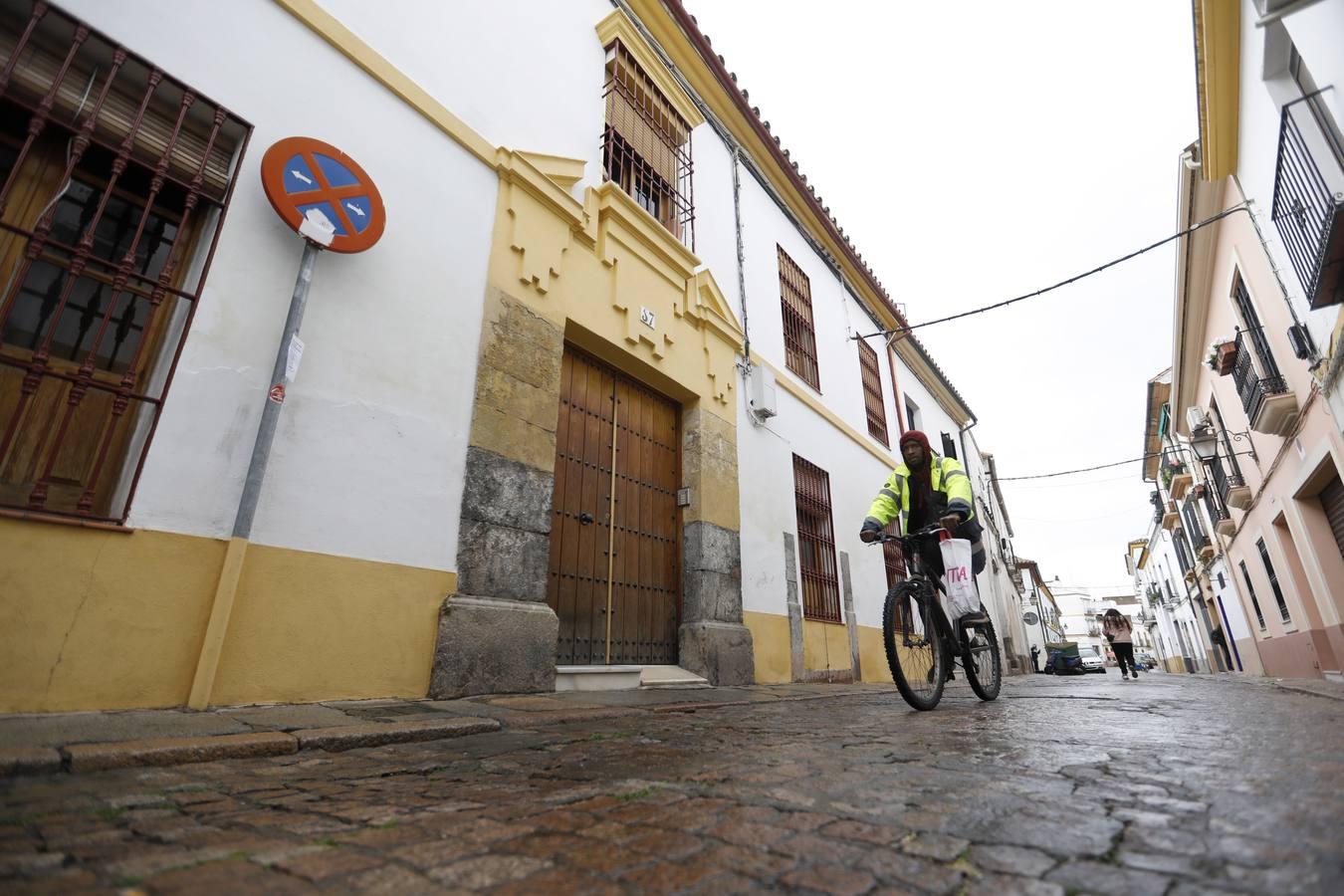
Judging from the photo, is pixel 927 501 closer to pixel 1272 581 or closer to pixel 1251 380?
pixel 1251 380

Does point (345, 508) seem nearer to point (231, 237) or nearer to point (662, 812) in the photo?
point (231, 237)

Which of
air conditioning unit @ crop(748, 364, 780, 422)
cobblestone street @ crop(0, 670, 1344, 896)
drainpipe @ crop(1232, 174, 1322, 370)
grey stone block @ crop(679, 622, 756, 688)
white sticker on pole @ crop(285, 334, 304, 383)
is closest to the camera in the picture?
cobblestone street @ crop(0, 670, 1344, 896)

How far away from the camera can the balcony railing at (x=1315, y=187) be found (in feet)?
15.6

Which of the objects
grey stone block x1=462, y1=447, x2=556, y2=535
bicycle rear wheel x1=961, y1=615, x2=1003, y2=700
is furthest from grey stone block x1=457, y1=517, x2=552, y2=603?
bicycle rear wheel x1=961, y1=615, x2=1003, y2=700

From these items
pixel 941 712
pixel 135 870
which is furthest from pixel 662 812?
pixel 941 712

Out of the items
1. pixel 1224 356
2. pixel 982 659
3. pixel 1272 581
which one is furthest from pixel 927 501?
pixel 1272 581

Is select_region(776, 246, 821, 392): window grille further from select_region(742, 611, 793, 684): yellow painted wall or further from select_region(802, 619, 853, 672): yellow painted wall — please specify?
select_region(742, 611, 793, 684): yellow painted wall

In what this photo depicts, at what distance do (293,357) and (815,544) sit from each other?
629cm

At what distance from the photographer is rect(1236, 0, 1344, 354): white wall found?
445cm

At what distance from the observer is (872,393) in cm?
1139

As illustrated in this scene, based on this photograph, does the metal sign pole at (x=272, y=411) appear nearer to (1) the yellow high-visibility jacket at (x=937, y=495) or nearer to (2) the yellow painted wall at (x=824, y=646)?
(1) the yellow high-visibility jacket at (x=937, y=495)

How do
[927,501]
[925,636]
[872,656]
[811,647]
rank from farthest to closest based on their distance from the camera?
1. [872,656]
2. [811,647]
3. [927,501]
4. [925,636]

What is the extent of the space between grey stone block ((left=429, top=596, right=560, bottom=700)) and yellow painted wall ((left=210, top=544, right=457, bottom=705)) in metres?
0.07

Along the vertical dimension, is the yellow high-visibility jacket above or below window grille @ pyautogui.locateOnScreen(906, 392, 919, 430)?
below
